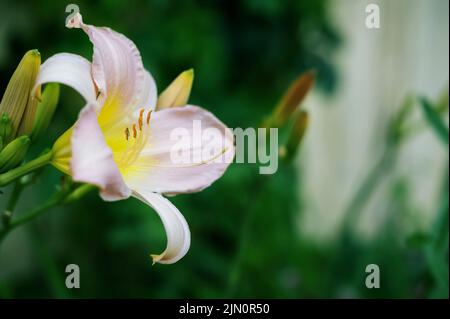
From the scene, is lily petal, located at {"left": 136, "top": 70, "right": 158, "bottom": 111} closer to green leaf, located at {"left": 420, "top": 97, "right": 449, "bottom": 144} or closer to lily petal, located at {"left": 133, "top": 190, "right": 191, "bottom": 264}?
lily petal, located at {"left": 133, "top": 190, "right": 191, "bottom": 264}

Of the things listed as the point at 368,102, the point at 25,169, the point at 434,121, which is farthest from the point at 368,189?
the point at 368,102

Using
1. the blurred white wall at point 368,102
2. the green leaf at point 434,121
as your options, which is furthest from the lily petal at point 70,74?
the blurred white wall at point 368,102

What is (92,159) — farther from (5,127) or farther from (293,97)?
(293,97)

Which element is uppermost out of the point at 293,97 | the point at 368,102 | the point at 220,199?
the point at 368,102

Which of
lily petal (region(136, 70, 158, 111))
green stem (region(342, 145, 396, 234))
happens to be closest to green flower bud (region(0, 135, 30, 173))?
lily petal (region(136, 70, 158, 111))
